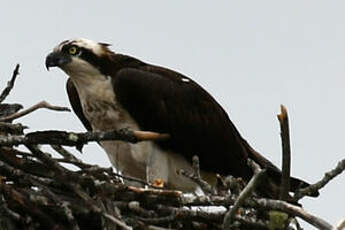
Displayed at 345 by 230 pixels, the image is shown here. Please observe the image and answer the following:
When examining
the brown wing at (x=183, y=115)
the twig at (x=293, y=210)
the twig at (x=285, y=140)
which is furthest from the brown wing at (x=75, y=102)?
the twig at (x=285, y=140)

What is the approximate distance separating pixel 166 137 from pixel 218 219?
7.22 ft

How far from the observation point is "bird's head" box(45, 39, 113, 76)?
30.2 ft

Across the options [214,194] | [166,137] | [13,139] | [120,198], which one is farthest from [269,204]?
[166,137]

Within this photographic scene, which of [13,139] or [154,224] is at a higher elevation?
[13,139]

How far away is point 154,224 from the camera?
6.72 m

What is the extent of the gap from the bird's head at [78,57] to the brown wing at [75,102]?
0.28 m

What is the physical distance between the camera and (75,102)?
9641 millimetres

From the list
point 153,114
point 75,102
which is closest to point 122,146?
point 153,114

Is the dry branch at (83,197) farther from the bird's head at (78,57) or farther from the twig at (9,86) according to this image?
the bird's head at (78,57)

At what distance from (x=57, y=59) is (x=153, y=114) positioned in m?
0.88

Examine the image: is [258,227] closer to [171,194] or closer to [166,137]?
[171,194]

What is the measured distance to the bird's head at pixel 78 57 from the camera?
9195mm

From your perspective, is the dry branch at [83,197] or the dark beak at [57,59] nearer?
the dry branch at [83,197]

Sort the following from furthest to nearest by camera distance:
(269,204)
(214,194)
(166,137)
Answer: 1. (166,137)
2. (214,194)
3. (269,204)
